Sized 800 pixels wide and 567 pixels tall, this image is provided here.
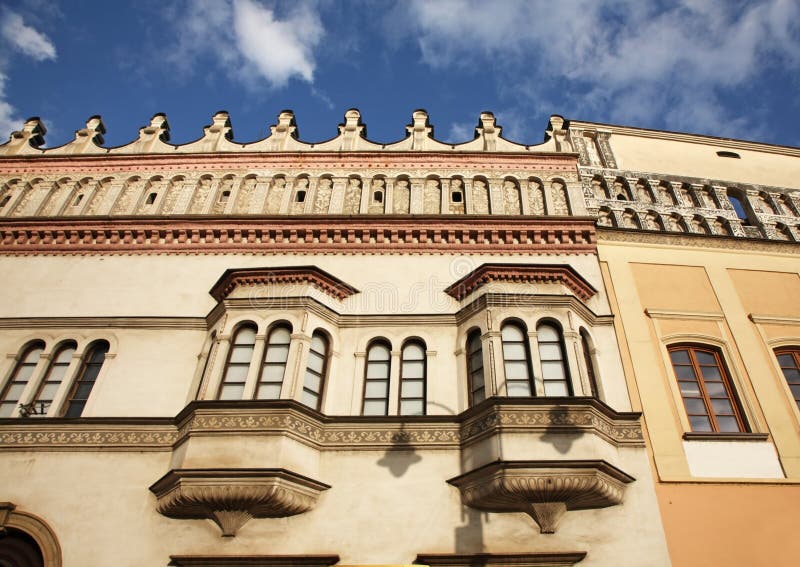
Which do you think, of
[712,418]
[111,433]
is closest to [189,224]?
[111,433]

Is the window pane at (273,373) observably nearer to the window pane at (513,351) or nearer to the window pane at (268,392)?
the window pane at (268,392)

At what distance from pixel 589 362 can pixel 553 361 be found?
0.88m

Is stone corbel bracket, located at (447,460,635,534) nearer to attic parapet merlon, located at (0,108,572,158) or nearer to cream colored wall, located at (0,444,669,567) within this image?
cream colored wall, located at (0,444,669,567)

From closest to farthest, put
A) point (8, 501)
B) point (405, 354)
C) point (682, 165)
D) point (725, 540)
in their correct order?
point (725, 540)
point (8, 501)
point (405, 354)
point (682, 165)

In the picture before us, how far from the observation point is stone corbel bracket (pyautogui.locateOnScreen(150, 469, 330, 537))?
8.23 metres

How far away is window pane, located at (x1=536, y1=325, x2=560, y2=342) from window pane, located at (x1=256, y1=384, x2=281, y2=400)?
179 inches

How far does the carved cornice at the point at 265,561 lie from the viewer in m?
8.11

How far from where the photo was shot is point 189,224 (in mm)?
12656

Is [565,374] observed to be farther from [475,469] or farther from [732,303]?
[732,303]

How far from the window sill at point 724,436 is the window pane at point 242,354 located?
735cm

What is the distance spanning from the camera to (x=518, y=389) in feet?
30.7

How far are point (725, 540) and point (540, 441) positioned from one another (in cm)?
295

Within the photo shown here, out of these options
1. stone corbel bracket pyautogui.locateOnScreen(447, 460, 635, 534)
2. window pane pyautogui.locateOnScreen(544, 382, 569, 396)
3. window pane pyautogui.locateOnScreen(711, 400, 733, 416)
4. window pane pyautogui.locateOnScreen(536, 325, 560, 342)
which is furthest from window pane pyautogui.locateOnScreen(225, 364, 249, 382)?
window pane pyautogui.locateOnScreen(711, 400, 733, 416)

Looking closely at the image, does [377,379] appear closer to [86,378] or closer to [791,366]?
[86,378]
